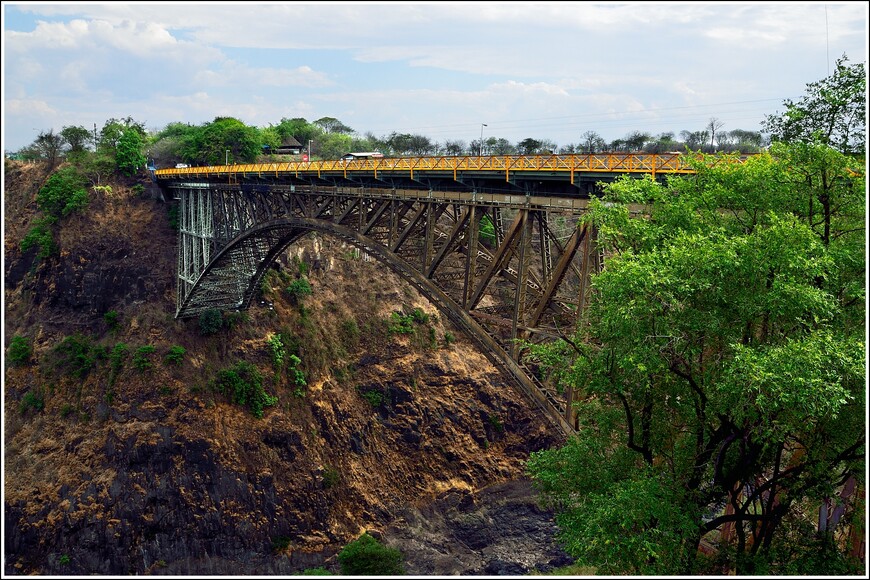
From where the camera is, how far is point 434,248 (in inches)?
1124

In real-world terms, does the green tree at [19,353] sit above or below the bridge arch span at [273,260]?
below

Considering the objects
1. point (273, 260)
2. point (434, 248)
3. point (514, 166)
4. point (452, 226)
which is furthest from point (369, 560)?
point (514, 166)

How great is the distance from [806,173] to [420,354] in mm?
37985

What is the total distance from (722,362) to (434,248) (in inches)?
662

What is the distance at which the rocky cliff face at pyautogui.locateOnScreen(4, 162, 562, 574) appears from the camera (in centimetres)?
3759

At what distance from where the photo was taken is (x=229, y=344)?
147 ft

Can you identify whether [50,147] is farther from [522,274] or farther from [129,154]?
[522,274]

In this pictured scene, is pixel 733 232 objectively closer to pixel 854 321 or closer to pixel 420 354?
pixel 854 321

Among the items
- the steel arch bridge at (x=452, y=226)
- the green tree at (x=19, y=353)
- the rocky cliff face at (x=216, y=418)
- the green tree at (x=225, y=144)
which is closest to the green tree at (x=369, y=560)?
the rocky cliff face at (x=216, y=418)

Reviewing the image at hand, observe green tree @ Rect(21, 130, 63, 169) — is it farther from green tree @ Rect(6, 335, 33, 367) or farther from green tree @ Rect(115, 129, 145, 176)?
green tree @ Rect(6, 335, 33, 367)

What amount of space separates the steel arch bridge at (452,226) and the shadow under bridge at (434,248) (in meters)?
0.06

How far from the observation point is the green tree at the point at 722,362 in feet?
38.9

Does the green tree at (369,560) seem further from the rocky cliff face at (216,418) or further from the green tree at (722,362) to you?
the green tree at (722,362)

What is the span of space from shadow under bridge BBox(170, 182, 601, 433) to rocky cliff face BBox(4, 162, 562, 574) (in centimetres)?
405
